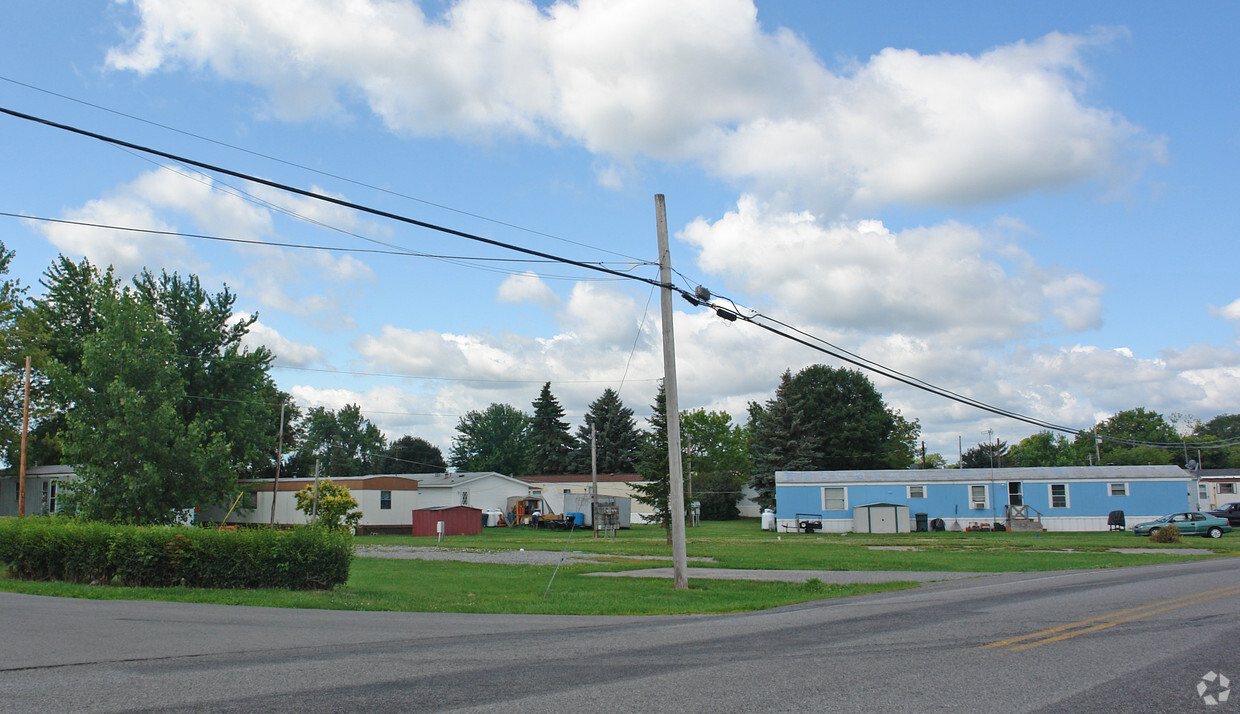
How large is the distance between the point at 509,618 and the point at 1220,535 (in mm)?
42940

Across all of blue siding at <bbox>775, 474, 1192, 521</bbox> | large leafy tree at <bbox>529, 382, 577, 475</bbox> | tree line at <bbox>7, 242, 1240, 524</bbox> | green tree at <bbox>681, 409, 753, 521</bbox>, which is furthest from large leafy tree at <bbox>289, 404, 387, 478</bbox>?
blue siding at <bbox>775, 474, 1192, 521</bbox>

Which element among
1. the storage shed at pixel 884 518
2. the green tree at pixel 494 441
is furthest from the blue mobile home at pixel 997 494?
the green tree at pixel 494 441

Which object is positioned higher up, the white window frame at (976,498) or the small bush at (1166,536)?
the white window frame at (976,498)

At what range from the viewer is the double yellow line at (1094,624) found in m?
9.56

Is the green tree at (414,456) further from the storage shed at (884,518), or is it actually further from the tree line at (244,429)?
the storage shed at (884,518)

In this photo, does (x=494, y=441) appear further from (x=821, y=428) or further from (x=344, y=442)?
(x=821, y=428)

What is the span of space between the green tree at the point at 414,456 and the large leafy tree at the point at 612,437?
27070mm

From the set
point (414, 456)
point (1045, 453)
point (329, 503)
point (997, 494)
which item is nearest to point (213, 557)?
point (329, 503)

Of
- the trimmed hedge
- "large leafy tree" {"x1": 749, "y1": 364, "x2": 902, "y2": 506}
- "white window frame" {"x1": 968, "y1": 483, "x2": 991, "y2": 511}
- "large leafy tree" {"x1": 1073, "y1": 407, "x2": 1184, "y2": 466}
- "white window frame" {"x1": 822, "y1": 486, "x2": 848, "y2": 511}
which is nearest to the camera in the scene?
the trimmed hedge

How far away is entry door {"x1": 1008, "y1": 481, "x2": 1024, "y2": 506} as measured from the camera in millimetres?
50747

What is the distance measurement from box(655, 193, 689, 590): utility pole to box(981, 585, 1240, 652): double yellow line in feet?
29.1

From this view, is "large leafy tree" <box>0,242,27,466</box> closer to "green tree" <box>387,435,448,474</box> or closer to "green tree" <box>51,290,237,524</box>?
"green tree" <box>51,290,237,524</box>

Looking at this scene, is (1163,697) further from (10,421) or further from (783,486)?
(10,421)

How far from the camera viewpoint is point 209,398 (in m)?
51.9
